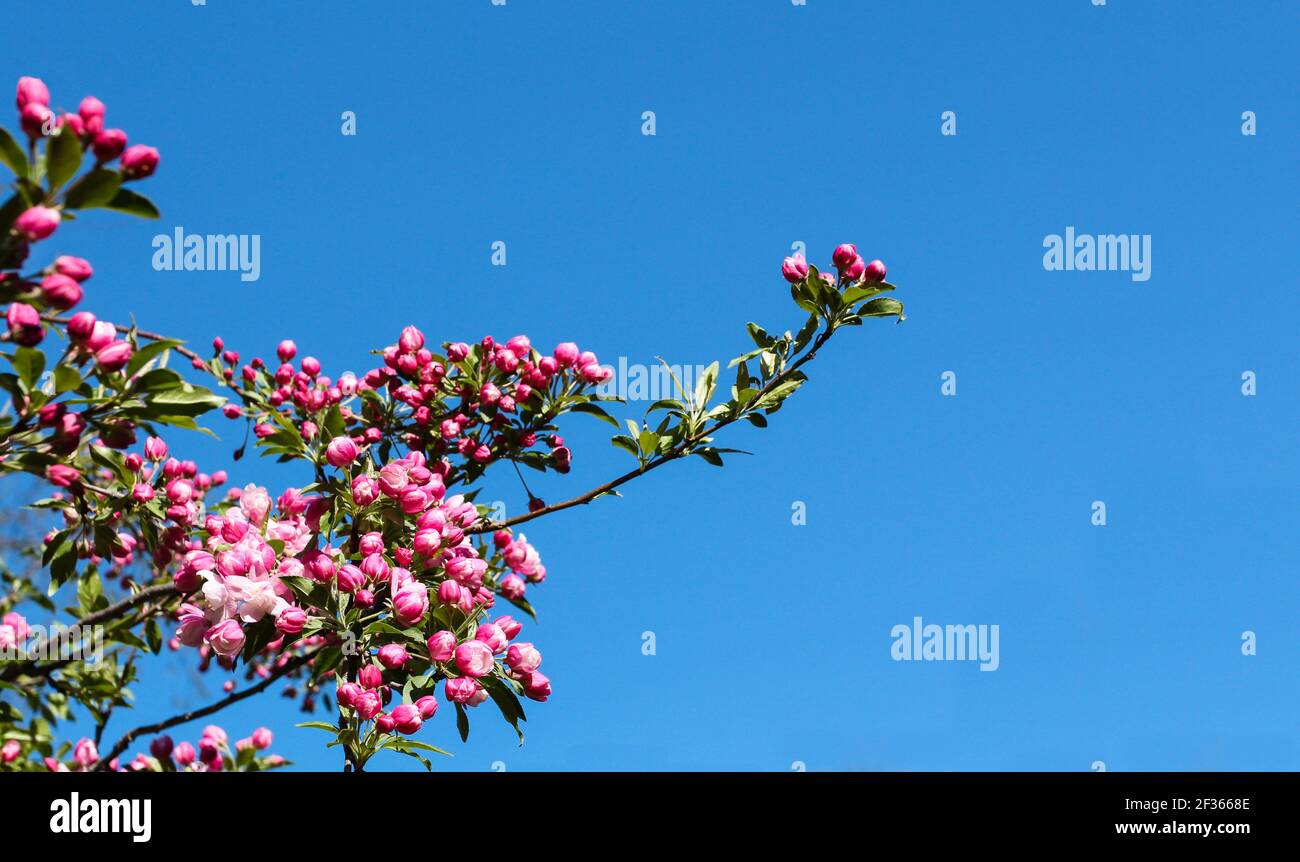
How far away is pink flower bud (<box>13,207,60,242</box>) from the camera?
1.43m

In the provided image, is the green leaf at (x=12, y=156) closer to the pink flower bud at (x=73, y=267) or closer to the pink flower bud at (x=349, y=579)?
the pink flower bud at (x=73, y=267)

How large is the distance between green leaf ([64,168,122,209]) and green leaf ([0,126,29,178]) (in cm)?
6

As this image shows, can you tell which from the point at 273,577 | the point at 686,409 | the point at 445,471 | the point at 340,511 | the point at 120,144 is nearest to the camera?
the point at 120,144

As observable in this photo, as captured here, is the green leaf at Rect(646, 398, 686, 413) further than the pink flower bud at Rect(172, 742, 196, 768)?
No

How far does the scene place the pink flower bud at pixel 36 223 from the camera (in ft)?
4.70

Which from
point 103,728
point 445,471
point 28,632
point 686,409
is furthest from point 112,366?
point 103,728

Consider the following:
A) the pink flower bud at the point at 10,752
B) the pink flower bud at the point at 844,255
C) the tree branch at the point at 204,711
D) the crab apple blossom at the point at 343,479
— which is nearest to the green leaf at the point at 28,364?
the crab apple blossom at the point at 343,479

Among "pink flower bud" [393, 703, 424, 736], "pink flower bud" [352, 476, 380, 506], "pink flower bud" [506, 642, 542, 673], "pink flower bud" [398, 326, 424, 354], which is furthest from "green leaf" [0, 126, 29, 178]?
"pink flower bud" [398, 326, 424, 354]

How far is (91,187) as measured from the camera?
4.87 feet

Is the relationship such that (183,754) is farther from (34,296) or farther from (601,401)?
(34,296)

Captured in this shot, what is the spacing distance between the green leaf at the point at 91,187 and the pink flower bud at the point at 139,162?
4 cm

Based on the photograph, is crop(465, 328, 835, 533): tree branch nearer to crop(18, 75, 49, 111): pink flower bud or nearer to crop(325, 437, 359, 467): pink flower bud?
crop(325, 437, 359, 467): pink flower bud

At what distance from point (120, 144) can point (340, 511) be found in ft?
3.72
